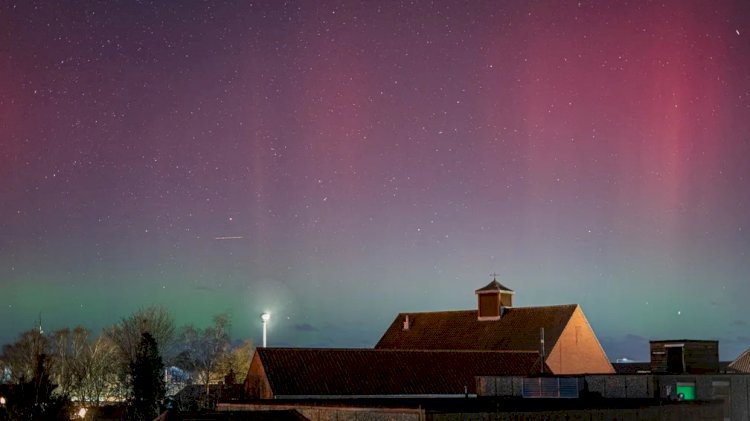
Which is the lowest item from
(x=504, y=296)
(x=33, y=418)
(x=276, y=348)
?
(x=33, y=418)

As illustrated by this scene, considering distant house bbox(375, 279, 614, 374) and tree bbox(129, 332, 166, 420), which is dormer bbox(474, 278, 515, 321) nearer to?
distant house bbox(375, 279, 614, 374)

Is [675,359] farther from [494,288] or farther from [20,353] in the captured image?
[20,353]

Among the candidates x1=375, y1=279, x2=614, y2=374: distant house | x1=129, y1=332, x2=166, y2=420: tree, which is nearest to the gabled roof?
x1=375, y1=279, x2=614, y2=374: distant house

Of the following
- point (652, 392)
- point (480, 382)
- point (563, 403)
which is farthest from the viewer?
point (480, 382)

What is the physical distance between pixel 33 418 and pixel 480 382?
24.2 metres

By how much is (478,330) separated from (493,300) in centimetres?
270

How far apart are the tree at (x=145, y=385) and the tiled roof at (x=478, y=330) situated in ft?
68.5

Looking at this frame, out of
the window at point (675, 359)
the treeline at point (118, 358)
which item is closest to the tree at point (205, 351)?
the treeline at point (118, 358)

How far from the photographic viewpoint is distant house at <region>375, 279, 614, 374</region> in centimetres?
7006

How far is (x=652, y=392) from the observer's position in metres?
52.1

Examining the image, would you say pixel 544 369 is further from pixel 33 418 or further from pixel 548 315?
pixel 33 418

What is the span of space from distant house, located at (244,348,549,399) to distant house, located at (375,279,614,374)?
14.8 ft

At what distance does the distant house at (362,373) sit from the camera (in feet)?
195

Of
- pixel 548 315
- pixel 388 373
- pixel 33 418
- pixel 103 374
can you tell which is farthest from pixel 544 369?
pixel 103 374
